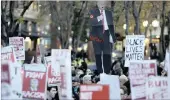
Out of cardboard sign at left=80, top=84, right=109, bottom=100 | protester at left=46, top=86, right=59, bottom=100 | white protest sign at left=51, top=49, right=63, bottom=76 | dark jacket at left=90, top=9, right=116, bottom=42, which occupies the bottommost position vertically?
protester at left=46, top=86, right=59, bottom=100

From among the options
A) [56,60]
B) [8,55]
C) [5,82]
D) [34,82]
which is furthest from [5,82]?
[56,60]

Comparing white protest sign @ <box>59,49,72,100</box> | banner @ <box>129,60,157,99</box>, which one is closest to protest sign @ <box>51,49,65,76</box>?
white protest sign @ <box>59,49,72,100</box>

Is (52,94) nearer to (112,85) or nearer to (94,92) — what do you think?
(112,85)

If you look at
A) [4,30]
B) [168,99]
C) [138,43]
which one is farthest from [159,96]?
[4,30]

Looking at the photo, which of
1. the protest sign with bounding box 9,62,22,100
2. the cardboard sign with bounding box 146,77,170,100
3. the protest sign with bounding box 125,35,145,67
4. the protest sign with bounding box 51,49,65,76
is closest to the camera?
the cardboard sign with bounding box 146,77,170,100

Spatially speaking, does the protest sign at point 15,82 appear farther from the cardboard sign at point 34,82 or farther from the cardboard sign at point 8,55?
the cardboard sign at point 8,55

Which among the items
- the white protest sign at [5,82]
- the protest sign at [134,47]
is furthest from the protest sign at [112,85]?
the protest sign at [134,47]

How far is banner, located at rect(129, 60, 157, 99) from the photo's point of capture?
7332mm

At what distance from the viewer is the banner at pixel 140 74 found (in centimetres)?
733

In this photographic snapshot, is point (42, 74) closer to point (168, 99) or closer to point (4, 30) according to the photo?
point (168, 99)

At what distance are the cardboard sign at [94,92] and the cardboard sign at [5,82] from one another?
113cm

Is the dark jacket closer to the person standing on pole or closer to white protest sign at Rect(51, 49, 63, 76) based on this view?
the person standing on pole

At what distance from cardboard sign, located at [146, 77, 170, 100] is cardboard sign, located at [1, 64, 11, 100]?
6.94 ft

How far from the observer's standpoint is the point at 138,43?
11.3 meters
